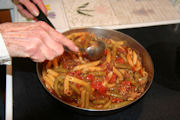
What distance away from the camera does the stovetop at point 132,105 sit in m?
0.94

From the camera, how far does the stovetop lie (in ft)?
3.10

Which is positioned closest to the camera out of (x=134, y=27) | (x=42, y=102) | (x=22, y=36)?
(x=22, y=36)

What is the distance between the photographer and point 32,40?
723 mm

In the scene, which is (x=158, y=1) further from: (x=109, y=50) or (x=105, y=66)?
(x=105, y=66)

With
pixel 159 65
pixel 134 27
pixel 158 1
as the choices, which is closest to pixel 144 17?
pixel 134 27

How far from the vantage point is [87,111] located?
79 cm

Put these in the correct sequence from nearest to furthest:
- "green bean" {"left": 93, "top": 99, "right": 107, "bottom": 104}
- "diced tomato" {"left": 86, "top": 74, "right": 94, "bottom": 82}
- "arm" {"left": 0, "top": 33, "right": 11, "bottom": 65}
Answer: "arm" {"left": 0, "top": 33, "right": 11, "bottom": 65} < "green bean" {"left": 93, "top": 99, "right": 107, "bottom": 104} < "diced tomato" {"left": 86, "top": 74, "right": 94, "bottom": 82}

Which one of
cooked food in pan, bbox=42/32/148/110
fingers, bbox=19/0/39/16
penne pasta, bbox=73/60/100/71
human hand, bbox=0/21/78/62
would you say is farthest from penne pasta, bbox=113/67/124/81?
fingers, bbox=19/0/39/16

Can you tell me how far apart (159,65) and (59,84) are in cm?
60

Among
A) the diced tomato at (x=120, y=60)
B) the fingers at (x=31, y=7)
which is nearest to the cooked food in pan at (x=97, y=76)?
the diced tomato at (x=120, y=60)

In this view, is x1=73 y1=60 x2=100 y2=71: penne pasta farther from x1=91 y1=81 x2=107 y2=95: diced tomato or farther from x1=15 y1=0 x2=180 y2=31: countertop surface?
x1=15 y1=0 x2=180 y2=31: countertop surface

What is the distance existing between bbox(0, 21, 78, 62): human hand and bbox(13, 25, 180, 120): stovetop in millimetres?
237

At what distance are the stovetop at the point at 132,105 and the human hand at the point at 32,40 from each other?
24 centimetres

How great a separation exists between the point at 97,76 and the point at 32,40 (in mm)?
435
